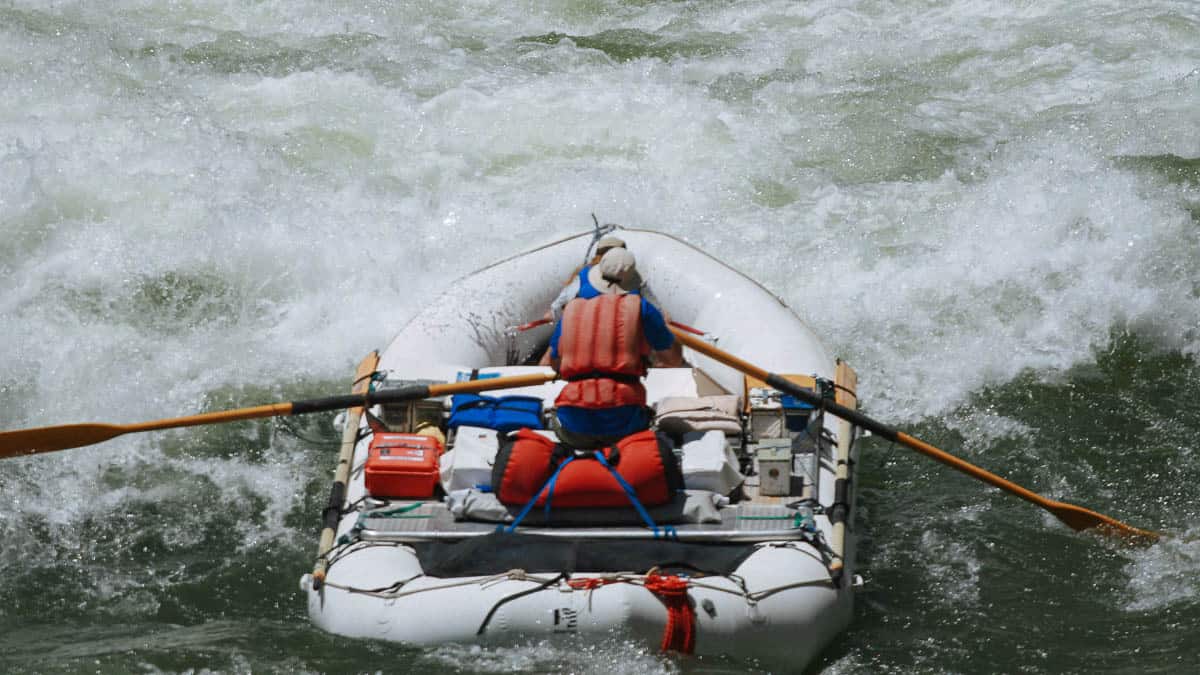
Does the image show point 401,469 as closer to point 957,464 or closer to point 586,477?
point 586,477

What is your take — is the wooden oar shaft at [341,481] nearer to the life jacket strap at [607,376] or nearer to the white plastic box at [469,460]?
the white plastic box at [469,460]

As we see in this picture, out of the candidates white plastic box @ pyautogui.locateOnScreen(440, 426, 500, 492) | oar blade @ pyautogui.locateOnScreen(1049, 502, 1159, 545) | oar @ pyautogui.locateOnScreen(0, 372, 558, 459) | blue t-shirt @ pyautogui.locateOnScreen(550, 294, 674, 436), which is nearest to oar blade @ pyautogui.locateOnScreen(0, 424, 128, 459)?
oar @ pyautogui.locateOnScreen(0, 372, 558, 459)

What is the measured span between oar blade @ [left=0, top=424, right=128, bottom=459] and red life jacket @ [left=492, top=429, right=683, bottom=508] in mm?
1689

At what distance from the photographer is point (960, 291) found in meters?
8.33

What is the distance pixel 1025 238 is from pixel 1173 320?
1052mm

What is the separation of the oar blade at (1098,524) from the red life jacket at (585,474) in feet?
5.58

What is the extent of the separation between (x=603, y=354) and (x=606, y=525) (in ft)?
2.05

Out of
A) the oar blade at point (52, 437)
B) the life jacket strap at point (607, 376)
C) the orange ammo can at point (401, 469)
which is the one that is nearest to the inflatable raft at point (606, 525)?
the orange ammo can at point (401, 469)

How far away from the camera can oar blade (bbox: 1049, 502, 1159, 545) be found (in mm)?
5891

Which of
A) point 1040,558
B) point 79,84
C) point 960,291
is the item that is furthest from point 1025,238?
point 79,84

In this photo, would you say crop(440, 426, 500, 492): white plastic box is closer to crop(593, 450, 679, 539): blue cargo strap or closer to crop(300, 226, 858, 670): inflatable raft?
crop(300, 226, 858, 670): inflatable raft

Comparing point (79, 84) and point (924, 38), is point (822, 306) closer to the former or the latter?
point (924, 38)

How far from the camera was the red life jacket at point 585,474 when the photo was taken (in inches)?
205

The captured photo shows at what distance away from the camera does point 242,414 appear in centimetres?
573
